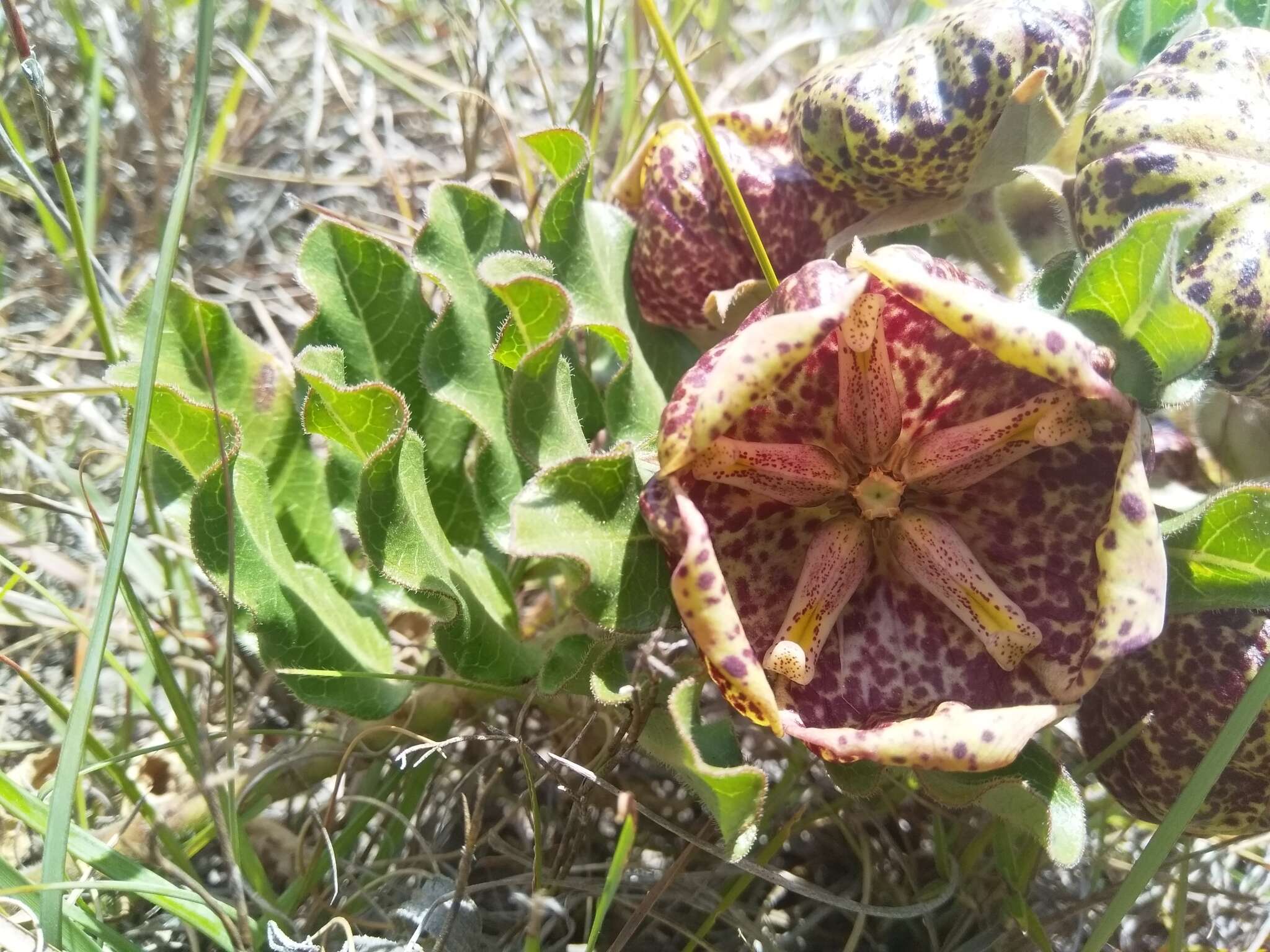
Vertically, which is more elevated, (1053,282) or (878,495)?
(1053,282)

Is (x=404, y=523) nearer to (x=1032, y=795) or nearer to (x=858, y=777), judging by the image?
(x=858, y=777)

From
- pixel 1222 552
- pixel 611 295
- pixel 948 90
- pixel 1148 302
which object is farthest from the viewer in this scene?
pixel 611 295

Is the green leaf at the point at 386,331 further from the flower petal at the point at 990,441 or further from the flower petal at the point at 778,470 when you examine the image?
the flower petal at the point at 990,441

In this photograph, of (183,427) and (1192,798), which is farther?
(183,427)

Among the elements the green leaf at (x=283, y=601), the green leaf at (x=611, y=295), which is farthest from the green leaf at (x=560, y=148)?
the green leaf at (x=283, y=601)

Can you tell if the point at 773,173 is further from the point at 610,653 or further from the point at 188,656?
the point at 188,656

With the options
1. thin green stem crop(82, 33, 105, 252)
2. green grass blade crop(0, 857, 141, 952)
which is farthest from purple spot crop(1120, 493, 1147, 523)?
thin green stem crop(82, 33, 105, 252)

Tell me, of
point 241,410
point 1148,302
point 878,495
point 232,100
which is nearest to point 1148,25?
point 1148,302
